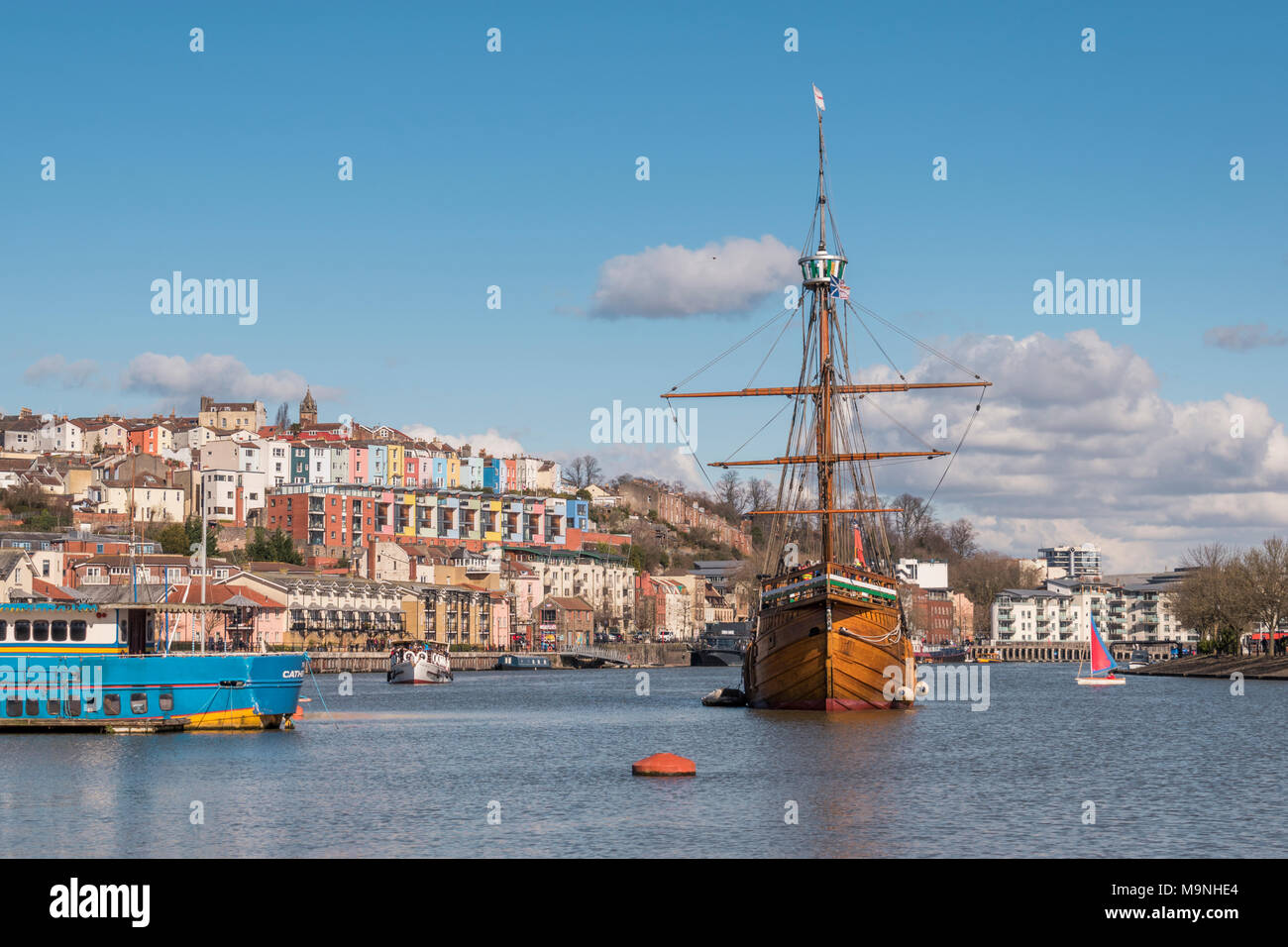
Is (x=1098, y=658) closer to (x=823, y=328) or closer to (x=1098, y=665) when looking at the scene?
(x=1098, y=665)

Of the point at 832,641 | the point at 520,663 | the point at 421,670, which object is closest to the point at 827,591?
the point at 832,641

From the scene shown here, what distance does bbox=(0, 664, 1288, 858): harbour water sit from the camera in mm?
29734

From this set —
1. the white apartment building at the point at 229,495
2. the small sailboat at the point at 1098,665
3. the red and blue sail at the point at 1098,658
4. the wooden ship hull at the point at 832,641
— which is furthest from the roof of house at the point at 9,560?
the red and blue sail at the point at 1098,658

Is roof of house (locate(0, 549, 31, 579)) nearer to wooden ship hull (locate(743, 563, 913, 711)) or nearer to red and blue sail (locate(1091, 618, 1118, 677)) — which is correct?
wooden ship hull (locate(743, 563, 913, 711))

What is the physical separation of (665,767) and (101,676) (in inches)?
838

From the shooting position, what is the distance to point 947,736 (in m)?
56.2

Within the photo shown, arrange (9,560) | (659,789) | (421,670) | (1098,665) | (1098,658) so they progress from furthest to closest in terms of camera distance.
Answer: (1098,658)
(1098,665)
(9,560)
(421,670)
(659,789)

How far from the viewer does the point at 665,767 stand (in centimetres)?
4178

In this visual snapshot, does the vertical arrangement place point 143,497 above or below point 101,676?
above

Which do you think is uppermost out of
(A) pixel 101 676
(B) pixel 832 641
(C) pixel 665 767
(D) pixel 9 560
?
(D) pixel 9 560

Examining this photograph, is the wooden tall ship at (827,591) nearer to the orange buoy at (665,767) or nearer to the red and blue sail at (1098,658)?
the orange buoy at (665,767)
